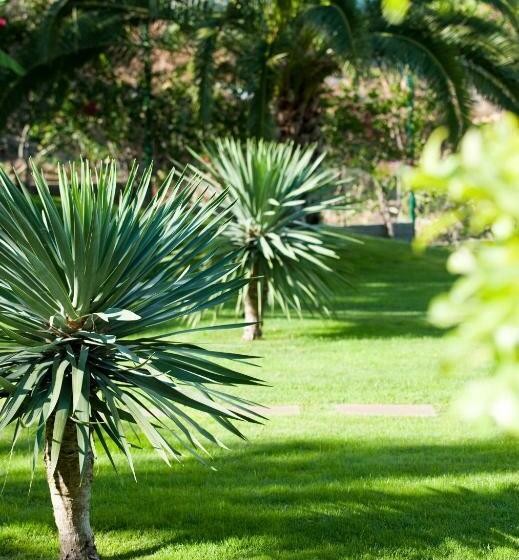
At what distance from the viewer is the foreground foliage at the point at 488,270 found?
1228 millimetres

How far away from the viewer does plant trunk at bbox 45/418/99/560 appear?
197 inches

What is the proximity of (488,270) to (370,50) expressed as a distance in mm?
15170

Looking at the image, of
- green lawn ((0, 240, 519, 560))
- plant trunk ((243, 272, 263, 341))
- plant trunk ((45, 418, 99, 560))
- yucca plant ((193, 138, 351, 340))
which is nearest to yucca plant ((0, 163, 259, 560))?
plant trunk ((45, 418, 99, 560))

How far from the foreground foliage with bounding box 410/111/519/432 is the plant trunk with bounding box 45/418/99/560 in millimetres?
3821

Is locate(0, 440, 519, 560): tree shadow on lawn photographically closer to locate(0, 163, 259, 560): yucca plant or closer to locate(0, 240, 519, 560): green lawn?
locate(0, 240, 519, 560): green lawn

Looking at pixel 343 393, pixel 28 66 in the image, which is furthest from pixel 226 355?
pixel 28 66

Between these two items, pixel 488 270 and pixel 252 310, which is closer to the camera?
pixel 488 270

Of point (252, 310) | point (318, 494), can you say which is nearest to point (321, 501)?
point (318, 494)

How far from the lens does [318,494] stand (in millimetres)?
6418

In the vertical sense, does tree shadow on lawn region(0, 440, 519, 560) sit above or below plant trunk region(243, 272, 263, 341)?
below

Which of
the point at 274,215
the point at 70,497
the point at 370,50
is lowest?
the point at 70,497

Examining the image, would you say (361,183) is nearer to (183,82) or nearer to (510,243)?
(183,82)

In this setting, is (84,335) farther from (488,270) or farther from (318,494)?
(488,270)

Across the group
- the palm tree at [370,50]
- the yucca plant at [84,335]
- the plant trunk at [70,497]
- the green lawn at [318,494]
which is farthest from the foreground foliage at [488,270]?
the palm tree at [370,50]
